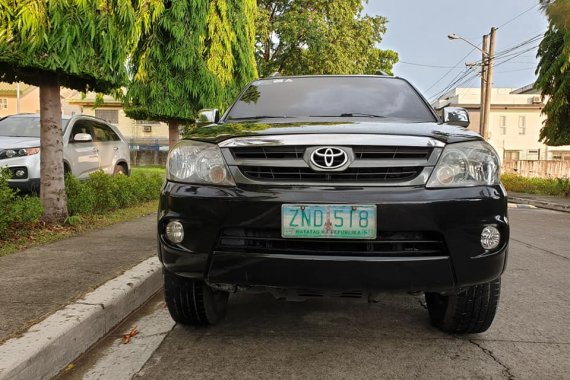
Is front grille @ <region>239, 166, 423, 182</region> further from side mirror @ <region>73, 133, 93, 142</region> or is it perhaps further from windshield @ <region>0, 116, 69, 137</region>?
windshield @ <region>0, 116, 69, 137</region>

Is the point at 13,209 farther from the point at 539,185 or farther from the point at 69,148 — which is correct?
the point at 539,185

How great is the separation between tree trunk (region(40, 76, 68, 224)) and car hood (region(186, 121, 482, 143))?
11.9 ft

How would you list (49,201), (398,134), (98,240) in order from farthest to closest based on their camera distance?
(49,201)
(98,240)
(398,134)

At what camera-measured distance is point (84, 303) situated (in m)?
3.01

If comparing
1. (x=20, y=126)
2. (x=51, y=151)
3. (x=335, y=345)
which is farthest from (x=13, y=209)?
(x=335, y=345)

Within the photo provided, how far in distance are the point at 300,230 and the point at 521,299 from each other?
2.39 meters

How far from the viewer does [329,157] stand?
97.2 inches

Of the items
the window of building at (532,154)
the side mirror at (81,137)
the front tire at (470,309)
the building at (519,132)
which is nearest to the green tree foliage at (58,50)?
the side mirror at (81,137)

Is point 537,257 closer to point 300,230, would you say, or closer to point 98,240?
point 300,230

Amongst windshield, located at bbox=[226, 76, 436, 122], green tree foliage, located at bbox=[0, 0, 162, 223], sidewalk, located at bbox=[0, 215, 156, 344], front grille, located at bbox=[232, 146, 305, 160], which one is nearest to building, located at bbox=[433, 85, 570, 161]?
green tree foliage, located at bbox=[0, 0, 162, 223]

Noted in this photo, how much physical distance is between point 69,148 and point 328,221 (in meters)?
6.74

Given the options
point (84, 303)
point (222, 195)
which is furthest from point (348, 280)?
point (84, 303)

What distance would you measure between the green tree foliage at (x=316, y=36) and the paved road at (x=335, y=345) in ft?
71.5

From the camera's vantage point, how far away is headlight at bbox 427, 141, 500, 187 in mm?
2469
